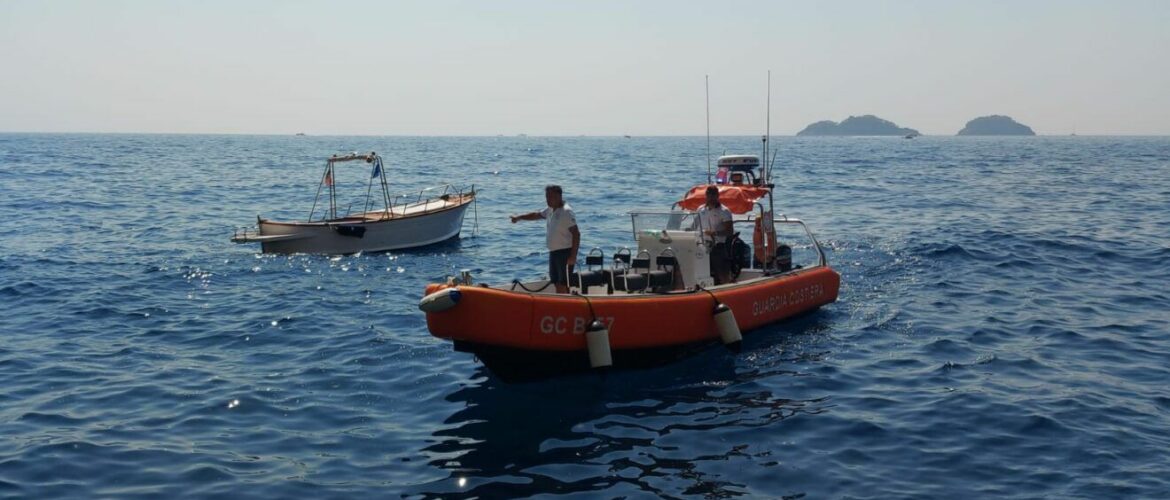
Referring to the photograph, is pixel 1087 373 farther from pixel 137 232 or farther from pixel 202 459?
pixel 137 232

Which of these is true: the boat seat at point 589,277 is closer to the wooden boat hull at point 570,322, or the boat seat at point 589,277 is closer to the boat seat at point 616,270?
the boat seat at point 616,270

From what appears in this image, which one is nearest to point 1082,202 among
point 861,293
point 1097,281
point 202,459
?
point 1097,281

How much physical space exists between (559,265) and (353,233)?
38.6ft

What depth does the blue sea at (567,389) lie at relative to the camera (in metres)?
8.91

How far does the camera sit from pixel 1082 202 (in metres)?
33.4

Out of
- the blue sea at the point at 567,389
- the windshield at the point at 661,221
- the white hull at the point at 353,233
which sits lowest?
the blue sea at the point at 567,389

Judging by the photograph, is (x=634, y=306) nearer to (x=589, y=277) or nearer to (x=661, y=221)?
(x=589, y=277)

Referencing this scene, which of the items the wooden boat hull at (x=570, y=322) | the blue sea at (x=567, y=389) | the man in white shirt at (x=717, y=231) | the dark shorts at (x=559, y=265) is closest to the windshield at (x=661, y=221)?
the man in white shirt at (x=717, y=231)

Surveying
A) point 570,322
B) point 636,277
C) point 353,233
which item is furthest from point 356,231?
point 570,322

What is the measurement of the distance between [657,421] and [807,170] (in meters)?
51.9

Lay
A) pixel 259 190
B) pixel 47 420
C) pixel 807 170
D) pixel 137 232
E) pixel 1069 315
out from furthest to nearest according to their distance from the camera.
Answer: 1. pixel 807 170
2. pixel 259 190
3. pixel 137 232
4. pixel 1069 315
5. pixel 47 420

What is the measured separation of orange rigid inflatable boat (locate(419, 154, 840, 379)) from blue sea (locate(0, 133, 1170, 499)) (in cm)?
30

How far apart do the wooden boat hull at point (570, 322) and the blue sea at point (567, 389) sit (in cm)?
26

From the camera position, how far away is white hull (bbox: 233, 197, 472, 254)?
22781 mm
